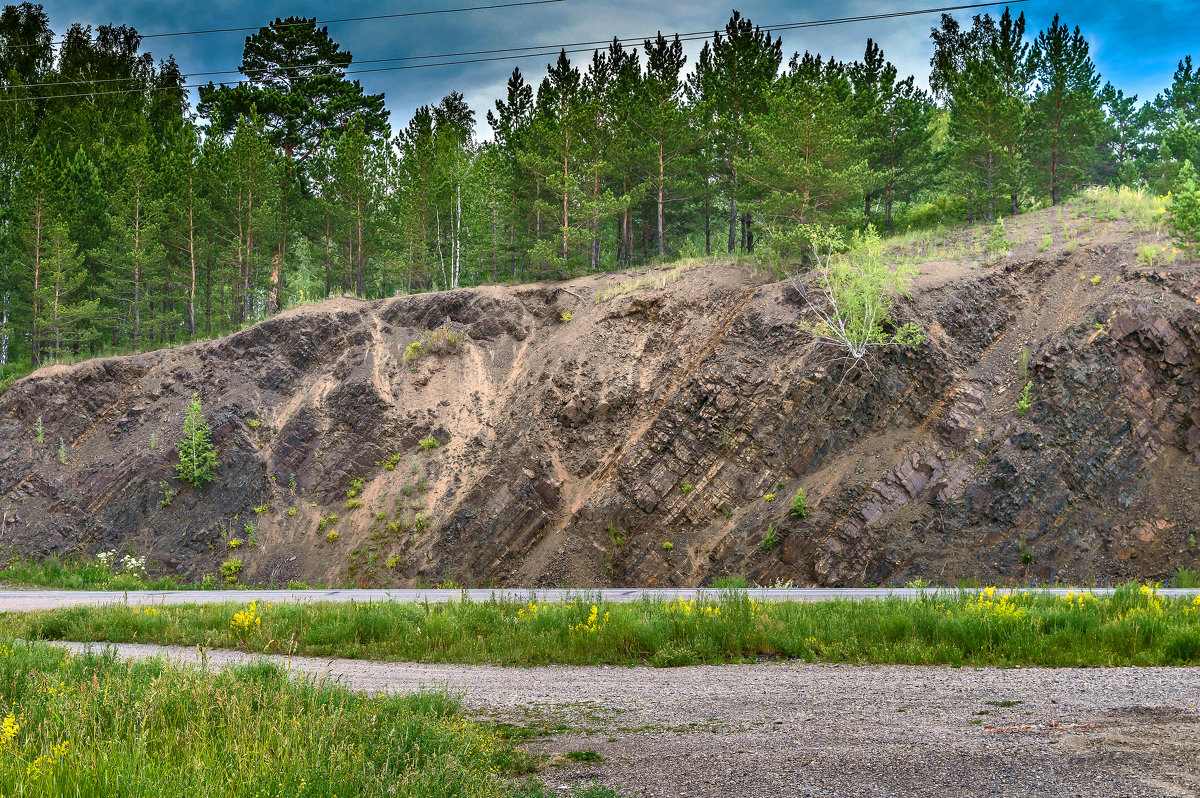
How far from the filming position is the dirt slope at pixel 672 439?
19578 mm

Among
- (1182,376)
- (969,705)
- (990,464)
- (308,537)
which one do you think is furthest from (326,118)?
(969,705)

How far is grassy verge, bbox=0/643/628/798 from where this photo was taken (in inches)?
173

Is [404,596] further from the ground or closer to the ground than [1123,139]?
closer to the ground

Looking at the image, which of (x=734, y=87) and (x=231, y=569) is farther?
(x=734, y=87)

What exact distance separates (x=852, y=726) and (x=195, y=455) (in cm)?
2631

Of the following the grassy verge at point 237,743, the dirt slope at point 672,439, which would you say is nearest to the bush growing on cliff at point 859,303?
the dirt slope at point 672,439

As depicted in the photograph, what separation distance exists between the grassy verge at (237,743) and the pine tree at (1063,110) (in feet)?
136

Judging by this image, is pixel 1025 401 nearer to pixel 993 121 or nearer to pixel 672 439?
pixel 672 439

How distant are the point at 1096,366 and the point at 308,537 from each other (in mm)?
25567

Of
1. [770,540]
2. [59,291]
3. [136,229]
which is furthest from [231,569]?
[136,229]

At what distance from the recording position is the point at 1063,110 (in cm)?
3669

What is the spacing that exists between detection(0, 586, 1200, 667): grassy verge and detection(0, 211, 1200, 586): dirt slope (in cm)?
767

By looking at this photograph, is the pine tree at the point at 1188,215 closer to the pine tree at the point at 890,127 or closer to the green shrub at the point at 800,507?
the pine tree at the point at 890,127

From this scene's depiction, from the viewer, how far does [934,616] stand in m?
10.5
